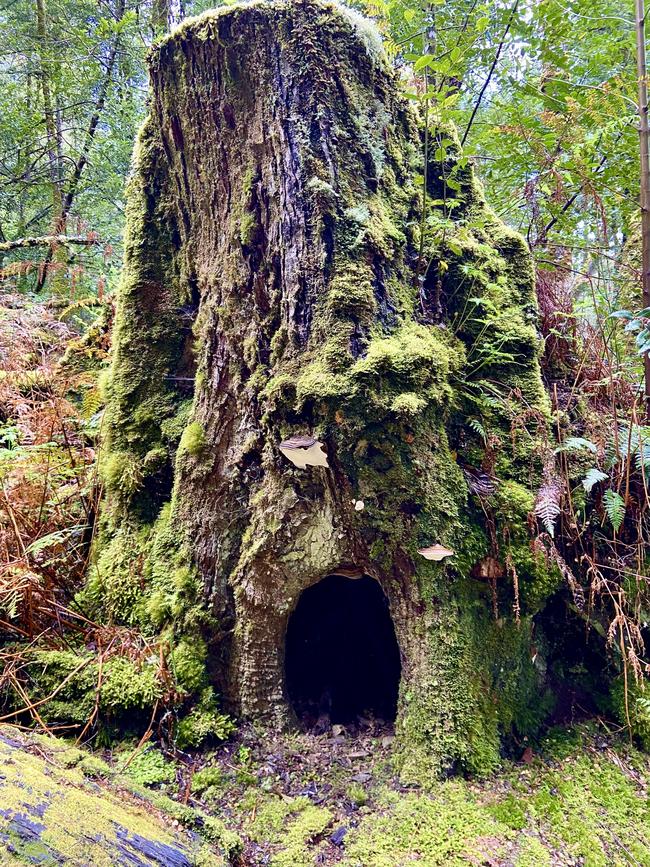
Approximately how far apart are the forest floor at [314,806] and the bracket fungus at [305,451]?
162 centimetres

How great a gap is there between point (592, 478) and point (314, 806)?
2202mm

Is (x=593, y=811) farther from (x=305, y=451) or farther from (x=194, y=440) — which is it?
(x=194, y=440)

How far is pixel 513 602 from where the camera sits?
2.50 metres

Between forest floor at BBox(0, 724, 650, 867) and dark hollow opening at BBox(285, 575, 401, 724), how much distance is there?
43 cm

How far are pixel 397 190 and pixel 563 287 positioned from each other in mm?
2073

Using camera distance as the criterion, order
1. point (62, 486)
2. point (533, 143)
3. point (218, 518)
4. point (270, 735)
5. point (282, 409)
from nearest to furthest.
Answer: point (282, 409)
point (270, 735)
point (218, 518)
point (62, 486)
point (533, 143)

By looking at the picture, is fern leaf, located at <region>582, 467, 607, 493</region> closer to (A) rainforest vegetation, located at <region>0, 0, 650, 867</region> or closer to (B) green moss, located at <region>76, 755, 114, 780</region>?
(A) rainforest vegetation, located at <region>0, 0, 650, 867</region>

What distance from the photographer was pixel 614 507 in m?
2.45

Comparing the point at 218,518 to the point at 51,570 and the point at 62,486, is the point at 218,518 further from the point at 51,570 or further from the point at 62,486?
the point at 62,486

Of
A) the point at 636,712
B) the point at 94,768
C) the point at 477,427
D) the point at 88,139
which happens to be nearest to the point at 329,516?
the point at 477,427

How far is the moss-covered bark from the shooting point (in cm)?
242

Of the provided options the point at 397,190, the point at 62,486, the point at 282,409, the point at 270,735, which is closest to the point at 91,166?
the point at 62,486

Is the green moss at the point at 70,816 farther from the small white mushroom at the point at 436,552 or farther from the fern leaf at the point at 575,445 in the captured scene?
the fern leaf at the point at 575,445

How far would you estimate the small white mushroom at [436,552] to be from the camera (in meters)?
2.33
